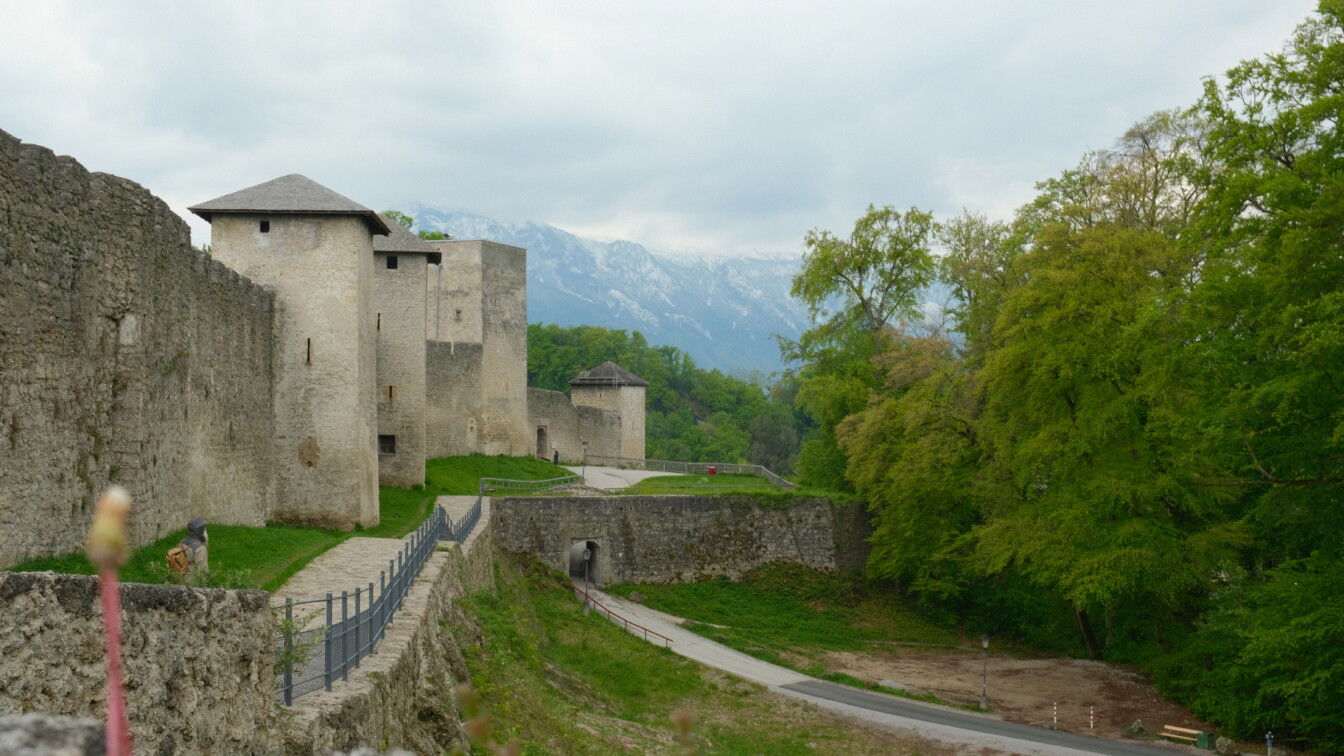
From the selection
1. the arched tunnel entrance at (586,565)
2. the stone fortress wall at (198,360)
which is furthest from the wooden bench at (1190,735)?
Result: the arched tunnel entrance at (586,565)

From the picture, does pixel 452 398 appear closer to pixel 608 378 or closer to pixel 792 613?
pixel 608 378

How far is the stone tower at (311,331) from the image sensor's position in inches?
921

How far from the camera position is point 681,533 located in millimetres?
36188

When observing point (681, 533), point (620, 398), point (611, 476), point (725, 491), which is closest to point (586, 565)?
point (681, 533)

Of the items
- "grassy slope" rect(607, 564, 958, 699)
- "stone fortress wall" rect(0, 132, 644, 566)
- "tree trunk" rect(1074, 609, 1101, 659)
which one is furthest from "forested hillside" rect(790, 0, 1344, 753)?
"stone fortress wall" rect(0, 132, 644, 566)

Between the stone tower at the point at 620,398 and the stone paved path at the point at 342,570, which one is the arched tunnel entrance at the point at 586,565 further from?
the stone paved path at the point at 342,570

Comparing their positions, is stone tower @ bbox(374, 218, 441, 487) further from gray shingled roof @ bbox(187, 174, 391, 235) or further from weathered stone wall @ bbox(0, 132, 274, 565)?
weathered stone wall @ bbox(0, 132, 274, 565)

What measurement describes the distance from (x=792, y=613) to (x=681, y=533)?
14.3 feet

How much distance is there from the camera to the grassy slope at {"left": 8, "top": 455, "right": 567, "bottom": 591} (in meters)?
12.2

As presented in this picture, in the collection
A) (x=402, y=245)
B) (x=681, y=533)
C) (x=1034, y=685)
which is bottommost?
(x=1034, y=685)

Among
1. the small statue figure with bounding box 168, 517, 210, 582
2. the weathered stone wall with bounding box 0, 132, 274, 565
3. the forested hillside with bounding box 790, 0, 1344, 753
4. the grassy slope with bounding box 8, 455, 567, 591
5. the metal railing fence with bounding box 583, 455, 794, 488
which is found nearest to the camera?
the small statue figure with bounding box 168, 517, 210, 582

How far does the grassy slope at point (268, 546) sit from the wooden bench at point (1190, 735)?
51.8ft

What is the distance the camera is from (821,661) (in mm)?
29156

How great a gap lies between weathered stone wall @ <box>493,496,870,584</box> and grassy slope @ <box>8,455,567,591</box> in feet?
9.15
